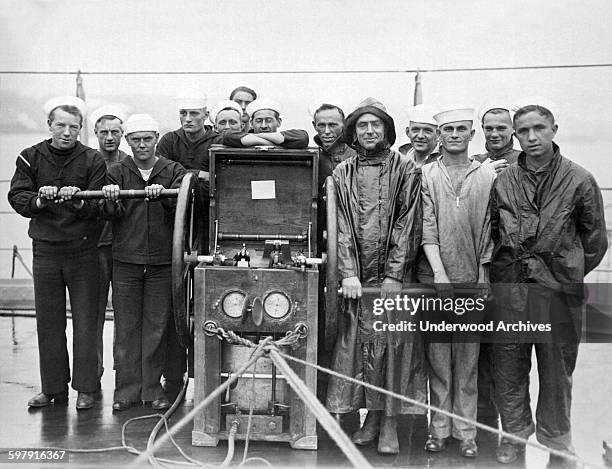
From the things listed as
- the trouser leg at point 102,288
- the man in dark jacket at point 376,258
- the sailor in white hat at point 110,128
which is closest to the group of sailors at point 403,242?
the man in dark jacket at point 376,258

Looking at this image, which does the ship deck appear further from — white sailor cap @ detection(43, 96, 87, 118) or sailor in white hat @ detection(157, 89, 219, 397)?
white sailor cap @ detection(43, 96, 87, 118)

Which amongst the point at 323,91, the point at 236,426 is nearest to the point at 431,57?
the point at 323,91

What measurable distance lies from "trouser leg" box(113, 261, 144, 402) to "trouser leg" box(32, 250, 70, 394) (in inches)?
12.0

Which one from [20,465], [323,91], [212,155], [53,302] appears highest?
[323,91]

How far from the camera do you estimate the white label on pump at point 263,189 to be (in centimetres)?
354

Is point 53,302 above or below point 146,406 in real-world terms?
above

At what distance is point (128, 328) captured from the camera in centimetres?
393

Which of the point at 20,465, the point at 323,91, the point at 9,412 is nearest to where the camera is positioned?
the point at 20,465

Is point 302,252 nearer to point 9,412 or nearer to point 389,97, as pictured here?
point 9,412

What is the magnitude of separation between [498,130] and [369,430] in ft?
5.81

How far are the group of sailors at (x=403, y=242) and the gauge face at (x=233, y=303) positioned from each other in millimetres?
489

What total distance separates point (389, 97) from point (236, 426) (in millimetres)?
3179

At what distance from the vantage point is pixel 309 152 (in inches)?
135

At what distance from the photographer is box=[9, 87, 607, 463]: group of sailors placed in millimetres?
3168
